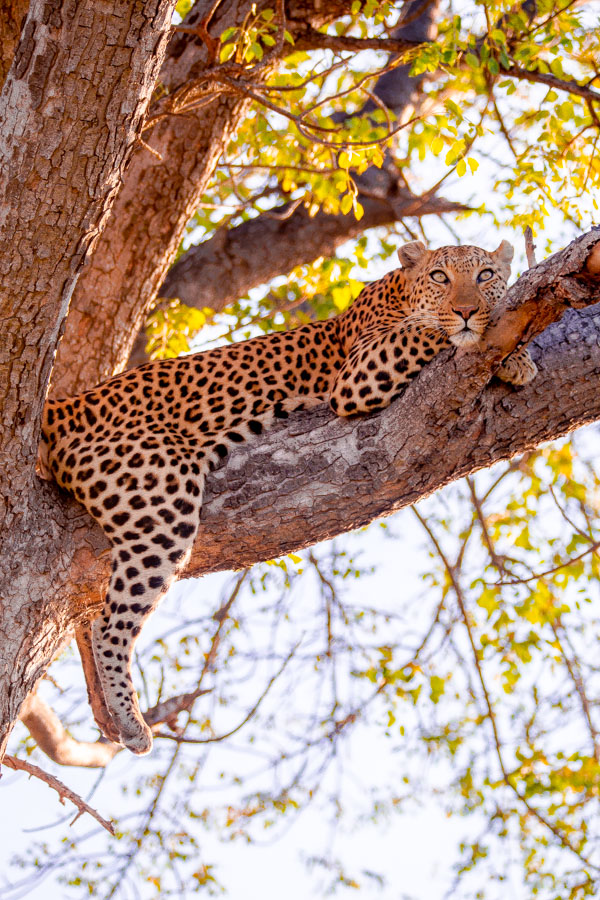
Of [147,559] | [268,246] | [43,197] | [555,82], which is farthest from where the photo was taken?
[268,246]

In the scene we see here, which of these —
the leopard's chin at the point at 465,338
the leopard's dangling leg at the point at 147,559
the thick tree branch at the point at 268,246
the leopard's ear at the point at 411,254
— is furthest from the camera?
the thick tree branch at the point at 268,246

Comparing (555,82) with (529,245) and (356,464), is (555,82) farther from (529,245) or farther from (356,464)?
(356,464)

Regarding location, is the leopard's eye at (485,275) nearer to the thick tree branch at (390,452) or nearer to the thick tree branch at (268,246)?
the thick tree branch at (390,452)

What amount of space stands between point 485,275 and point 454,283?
30cm

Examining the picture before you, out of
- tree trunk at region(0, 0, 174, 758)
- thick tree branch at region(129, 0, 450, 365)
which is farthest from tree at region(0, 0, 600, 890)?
thick tree branch at region(129, 0, 450, 365)

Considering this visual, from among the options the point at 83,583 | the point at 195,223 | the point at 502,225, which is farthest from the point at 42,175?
the point at 195,223

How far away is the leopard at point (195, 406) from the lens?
4.70 meters

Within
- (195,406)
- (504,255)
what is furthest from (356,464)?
(504,255)

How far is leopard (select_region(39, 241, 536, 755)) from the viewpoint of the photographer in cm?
470

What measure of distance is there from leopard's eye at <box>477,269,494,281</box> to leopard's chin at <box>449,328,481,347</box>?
862mm

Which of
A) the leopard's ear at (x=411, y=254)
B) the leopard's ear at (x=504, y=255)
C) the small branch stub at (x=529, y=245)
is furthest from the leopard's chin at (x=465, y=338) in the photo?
the leopard's ear at (x=411, y=254)

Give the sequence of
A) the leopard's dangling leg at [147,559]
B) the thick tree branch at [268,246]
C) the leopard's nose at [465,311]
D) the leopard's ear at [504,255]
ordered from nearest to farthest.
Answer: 1. the leopard's dangling leg at [147,559]
2. the leopard's nose at [465,311]
3. the leopard's ear at [504,255]
4. the thick tree branch at [268,246]

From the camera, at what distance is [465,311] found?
4.83 m

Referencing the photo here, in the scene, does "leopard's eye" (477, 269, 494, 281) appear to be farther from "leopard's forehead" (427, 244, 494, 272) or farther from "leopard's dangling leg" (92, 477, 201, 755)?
"leopard's dangling leg" (92, 477, 201, 755)
